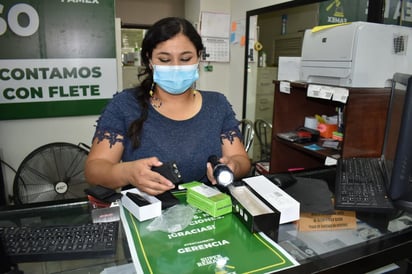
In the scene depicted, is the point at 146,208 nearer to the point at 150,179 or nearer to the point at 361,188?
the point at 150,179

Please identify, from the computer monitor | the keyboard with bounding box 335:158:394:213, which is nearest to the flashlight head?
the keyboard with bounding box 335:158:394:213

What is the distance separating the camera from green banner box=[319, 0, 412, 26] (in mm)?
1985

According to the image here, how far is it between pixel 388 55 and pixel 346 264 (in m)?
1.47

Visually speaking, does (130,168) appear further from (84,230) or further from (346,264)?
(346,264)

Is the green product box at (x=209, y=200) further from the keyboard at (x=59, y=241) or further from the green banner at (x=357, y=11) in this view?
the green banner at (x=357, y=11)

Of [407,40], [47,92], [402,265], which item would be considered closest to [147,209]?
[402,265]

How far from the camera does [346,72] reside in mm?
1762

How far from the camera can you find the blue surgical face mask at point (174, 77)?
1320 millimetres

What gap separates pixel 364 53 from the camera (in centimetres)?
173

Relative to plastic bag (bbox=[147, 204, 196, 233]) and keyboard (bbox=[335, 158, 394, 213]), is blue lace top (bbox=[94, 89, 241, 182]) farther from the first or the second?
keyboard (bbox=[335, 158, 394, 213])

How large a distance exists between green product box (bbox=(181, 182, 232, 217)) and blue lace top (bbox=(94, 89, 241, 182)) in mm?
336

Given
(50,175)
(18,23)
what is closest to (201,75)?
(18,23)

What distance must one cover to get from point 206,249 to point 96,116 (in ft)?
6.99

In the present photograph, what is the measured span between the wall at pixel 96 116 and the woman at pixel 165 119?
1398 millimetres
